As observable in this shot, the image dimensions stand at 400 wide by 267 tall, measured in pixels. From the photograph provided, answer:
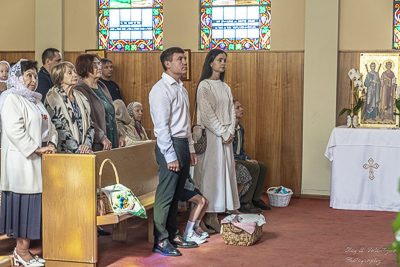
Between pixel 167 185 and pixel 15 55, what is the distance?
5173 millimetres

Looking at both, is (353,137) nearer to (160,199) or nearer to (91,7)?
(160,199)

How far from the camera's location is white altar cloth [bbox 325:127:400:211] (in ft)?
23.4

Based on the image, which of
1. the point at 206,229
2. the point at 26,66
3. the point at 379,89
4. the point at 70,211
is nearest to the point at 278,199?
the point at 206,229

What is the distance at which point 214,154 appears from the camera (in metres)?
5.73

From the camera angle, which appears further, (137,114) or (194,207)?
(137,114)

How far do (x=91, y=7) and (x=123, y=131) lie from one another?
3.13 metres

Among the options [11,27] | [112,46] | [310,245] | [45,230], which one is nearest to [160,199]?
[45,230]

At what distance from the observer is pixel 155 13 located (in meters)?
8.65

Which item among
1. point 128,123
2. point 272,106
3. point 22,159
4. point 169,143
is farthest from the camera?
point 272,106

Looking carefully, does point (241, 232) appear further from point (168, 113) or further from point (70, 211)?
point (70, 211)

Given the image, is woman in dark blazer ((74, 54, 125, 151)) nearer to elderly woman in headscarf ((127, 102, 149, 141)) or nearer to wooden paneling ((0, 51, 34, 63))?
elderly woman in headscarf ((127, 102, 149, 141))

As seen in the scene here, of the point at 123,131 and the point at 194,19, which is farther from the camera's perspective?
the point at 194,19

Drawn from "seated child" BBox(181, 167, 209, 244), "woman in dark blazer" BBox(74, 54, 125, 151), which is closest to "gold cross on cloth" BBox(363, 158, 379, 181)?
"seated child" BBox(181, 167, 209, 244)

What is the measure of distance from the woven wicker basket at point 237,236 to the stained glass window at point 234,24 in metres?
3.61
